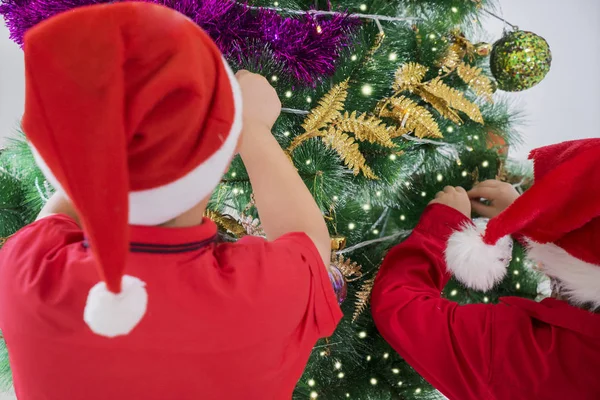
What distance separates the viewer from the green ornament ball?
69cm

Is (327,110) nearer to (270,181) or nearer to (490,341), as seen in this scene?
(270,181)

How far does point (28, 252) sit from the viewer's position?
38 cm

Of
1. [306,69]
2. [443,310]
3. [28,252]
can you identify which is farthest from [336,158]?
[28,252]

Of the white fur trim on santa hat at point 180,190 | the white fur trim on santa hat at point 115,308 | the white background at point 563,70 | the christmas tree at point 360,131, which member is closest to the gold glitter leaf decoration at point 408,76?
the christmas tree at point 360,131

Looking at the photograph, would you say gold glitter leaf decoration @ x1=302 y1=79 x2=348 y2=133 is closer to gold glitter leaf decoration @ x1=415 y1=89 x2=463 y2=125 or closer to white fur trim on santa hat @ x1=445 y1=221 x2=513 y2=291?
gold glitter leaf decoration @ x1=415 y1=89 x2=463 y2=125

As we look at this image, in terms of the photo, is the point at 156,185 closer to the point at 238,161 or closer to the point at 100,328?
the point at 100,328

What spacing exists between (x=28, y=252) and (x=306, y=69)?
1.21 feet

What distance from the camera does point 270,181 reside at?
0.48 meters

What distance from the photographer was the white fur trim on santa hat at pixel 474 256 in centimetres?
63

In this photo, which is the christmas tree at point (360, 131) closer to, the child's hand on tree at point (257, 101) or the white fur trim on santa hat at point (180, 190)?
the child's hand on tree at point (257, 101)

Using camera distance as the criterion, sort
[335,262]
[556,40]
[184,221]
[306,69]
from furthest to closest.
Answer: [556,40]
[335,262]
[306,69]
[184,221]

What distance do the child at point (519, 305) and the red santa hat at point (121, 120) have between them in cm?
38

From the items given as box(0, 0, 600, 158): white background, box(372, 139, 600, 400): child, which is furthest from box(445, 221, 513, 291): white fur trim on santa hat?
box(0, 0, 600, 158): white background

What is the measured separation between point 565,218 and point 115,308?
472mm
